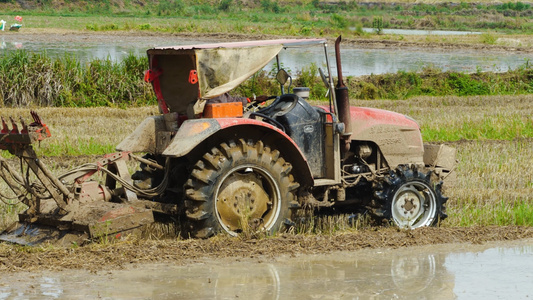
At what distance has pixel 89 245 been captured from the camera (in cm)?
685

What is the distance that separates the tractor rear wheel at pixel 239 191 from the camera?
6.97 metres

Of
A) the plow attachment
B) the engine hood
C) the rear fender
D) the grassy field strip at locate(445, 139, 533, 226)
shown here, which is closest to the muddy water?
the plow attachment

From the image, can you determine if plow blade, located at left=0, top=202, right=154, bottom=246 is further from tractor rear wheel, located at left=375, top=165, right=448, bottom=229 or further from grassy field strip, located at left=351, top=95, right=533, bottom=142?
grassy field strip, located at left=351, top=95, right=533, bottom=142

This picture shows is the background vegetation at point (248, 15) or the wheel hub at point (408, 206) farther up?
the background vegetation at point (248, 15)

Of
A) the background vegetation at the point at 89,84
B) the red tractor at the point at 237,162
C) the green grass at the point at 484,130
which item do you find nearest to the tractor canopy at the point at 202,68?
the red tractor at the point at 237,162

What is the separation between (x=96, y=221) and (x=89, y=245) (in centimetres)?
23

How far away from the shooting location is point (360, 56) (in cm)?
3066

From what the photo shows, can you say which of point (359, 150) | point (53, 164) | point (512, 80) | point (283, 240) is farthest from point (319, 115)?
point (512, 80)

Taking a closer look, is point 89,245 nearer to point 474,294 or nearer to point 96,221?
point 96,221

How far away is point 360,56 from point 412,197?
75.7 ft

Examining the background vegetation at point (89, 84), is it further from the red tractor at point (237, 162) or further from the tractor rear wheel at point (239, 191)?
the tractor rear wheel at point (239, 191)

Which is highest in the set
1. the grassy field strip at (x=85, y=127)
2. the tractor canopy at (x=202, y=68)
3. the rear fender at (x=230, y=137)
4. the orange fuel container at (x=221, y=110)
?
the tractor canopy at (x=202, y=68)

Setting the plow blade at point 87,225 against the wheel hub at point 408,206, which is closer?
the plow blade at point 87,225

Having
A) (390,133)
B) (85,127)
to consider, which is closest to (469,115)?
(85,127)
